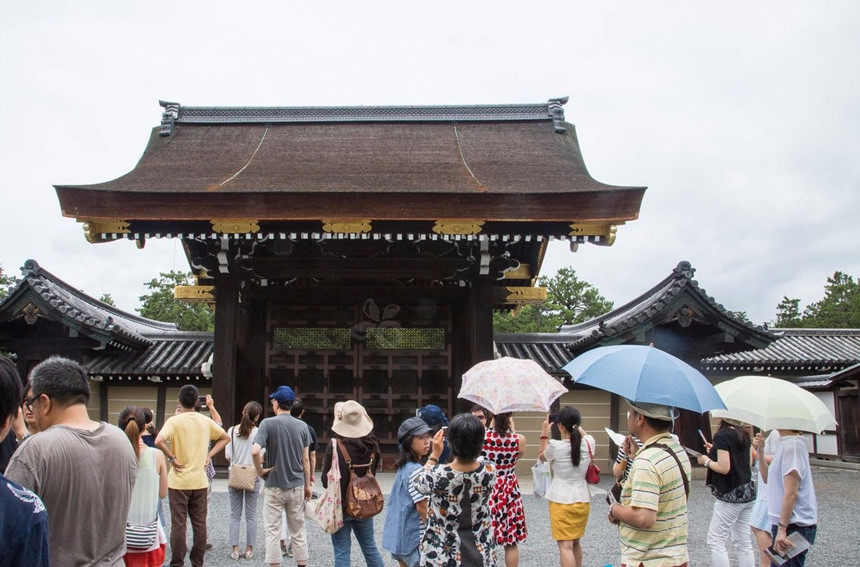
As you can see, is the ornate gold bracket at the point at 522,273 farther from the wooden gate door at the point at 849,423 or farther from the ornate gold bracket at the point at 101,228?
the wooden gate door at the point at 849,423

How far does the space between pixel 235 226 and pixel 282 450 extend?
16.3ft

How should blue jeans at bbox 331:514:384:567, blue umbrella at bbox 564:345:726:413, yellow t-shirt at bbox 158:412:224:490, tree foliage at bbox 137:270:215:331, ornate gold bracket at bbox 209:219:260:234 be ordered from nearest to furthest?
blue umbrella at bbox 564:345:726:413
blue jeans at bbox 331:514:384:567
yellow t-shirt at bbox 158:412:224:490
ornate gold bracket at bbox 209:219:260:234
tree foliage at bbox 137:270:215:331

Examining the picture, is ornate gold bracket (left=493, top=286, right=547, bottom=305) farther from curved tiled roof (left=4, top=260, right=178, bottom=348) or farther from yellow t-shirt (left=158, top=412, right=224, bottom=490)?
yellow t-shirt (left=158, top=412, right=224, bottom=490)

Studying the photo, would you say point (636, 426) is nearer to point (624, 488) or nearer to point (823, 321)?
point (624, 488)

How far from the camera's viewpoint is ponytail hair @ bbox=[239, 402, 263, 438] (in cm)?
630

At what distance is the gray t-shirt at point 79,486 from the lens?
97.5 inches

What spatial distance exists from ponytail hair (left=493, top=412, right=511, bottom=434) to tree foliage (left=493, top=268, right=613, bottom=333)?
1411 inches

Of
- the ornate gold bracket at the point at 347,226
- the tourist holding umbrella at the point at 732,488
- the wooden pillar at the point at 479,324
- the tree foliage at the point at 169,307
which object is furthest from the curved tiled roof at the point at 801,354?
the tree foliage at the point at 169,307

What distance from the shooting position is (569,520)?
16.9 ft

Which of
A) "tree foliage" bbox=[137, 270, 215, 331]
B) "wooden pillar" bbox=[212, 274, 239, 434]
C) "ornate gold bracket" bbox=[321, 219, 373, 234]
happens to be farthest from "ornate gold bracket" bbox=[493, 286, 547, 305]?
"tree foliage" bbox=[137, 270, 215, 331]

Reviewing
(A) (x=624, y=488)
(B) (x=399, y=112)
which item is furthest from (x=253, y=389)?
(A) (x=624, y=488)

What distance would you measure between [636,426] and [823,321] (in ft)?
147

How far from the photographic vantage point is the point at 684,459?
325cm

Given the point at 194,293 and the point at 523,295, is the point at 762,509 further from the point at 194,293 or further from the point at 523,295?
the point at 194,293
